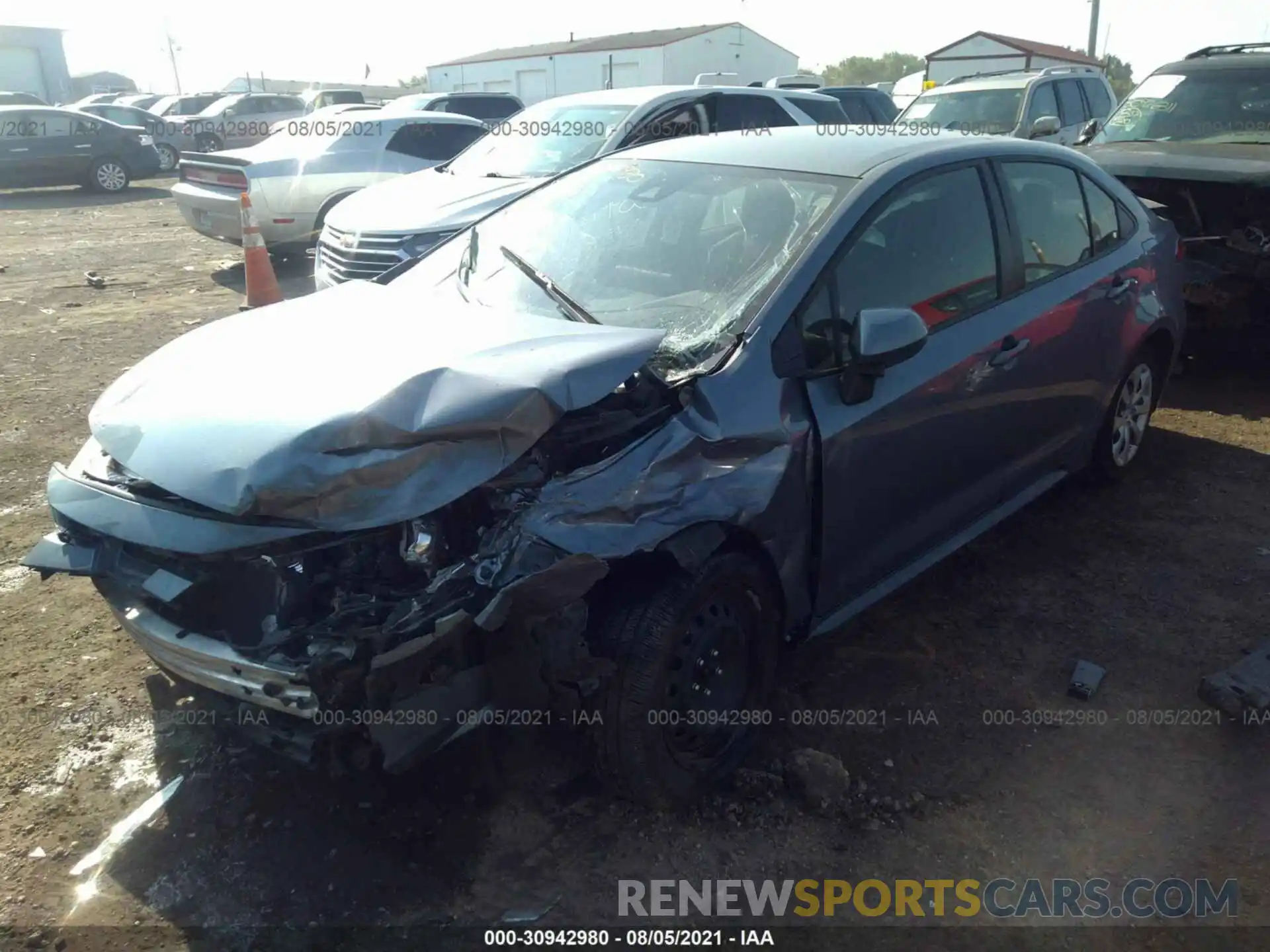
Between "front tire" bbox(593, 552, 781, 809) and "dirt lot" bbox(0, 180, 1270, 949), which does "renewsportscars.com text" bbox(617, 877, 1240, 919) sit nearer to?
"dirt lot" bbox(0, 180, 1270, 949)

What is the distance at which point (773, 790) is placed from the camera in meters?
2.81

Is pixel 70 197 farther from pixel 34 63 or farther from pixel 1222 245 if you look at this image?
pixel 34 63

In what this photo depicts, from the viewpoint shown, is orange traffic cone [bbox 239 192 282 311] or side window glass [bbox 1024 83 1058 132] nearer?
orange traffic cone [bbox 239 192 282 311]

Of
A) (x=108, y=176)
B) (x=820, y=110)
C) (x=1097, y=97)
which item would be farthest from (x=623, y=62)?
(x=820, y=110)

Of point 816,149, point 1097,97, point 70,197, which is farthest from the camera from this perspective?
point 70,197

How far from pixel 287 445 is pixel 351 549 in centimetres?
31

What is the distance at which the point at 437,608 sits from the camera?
7.19ft

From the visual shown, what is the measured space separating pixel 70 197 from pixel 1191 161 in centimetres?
1808

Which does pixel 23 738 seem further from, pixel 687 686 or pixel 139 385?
pixel 687 686

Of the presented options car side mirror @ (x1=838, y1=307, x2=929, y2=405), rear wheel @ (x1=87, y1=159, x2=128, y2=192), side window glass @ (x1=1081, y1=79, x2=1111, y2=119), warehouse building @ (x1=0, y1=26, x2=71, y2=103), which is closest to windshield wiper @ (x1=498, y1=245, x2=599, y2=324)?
car side mirror @ (x1=838, y1=307, x2=929, y2=405)

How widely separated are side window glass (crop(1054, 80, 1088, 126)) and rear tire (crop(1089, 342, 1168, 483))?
25.0 feet

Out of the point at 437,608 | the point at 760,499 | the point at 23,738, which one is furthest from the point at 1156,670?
the point at 23,738

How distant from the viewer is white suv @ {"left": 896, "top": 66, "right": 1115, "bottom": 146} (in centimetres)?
1066

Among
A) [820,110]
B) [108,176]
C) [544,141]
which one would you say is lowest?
[108,176]
